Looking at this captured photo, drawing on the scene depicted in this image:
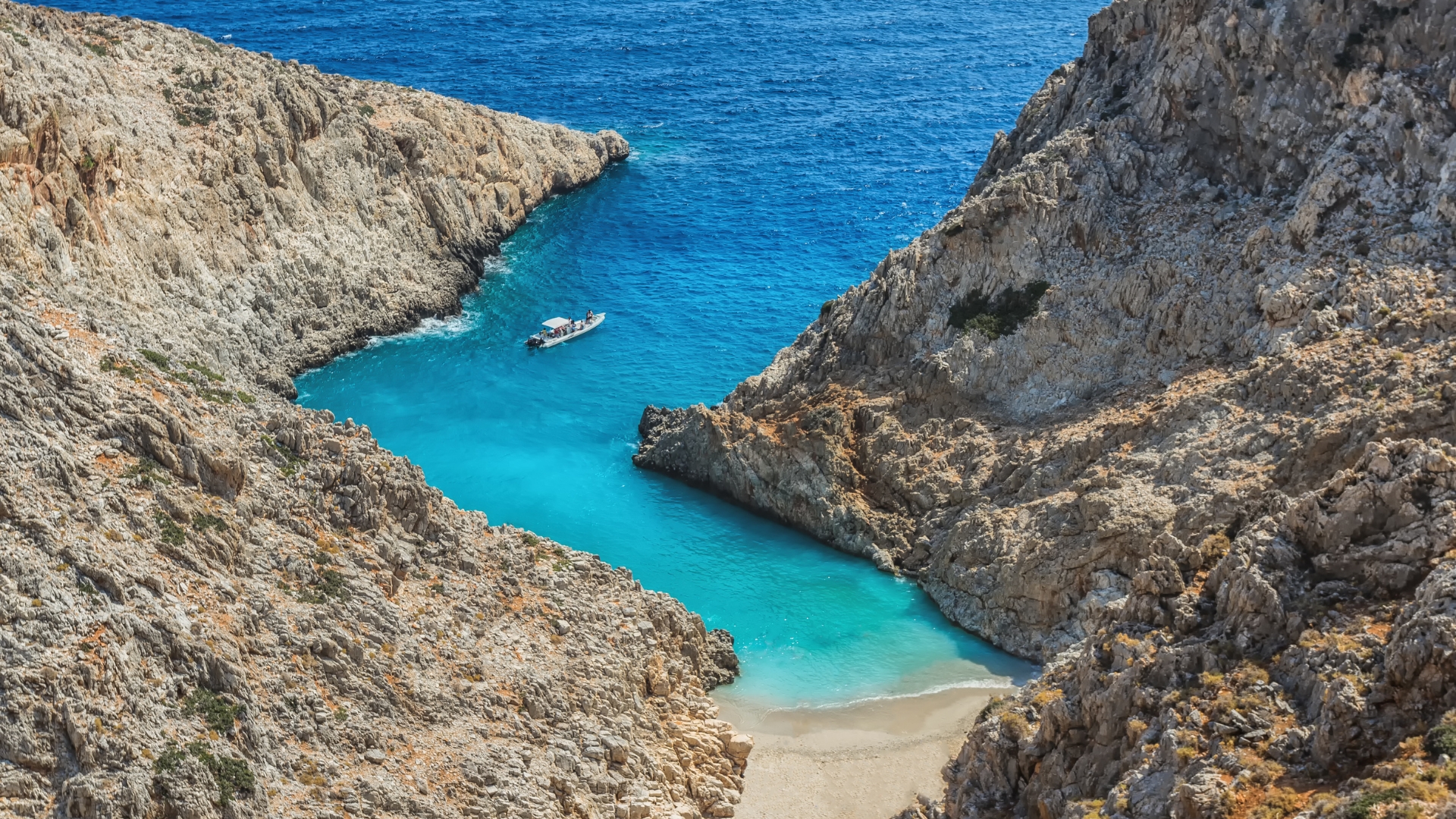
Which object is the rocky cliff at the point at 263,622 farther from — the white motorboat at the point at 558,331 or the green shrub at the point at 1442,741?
the white motorboat at the point at 558,331

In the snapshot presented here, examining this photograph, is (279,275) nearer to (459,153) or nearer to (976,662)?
(459,153)

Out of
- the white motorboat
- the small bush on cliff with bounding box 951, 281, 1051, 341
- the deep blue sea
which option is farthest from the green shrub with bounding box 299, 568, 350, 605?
the white motorboat

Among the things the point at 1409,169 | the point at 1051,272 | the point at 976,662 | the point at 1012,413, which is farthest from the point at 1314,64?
the point at 976,662

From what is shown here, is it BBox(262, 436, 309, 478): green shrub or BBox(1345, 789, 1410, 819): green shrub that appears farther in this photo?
BBox(262, 436, 309, 478): green shrub

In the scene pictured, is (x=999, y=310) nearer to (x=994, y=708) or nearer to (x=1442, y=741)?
(x=994, y=708)

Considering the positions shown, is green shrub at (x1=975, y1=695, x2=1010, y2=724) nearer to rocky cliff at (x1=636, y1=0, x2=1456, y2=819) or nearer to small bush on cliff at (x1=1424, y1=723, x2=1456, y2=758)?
rocky cliff at (x1=636, y1=0, x2=1456, y2=819)

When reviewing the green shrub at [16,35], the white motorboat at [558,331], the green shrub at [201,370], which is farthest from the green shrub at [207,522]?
the white motorboat at [558,331]
